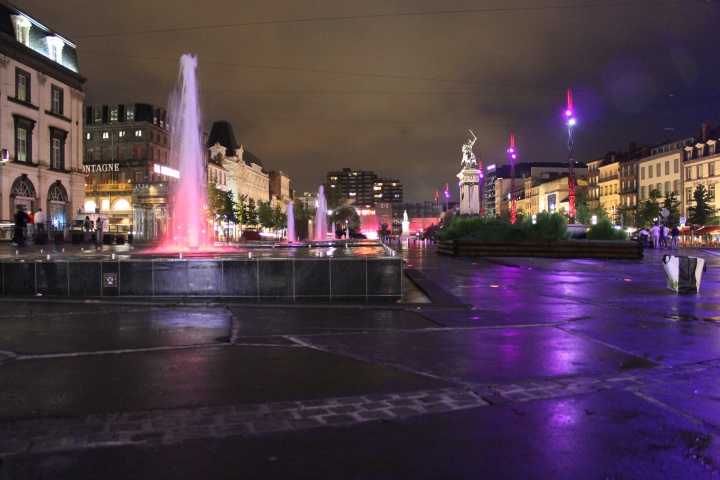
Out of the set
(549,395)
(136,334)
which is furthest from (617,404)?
(136,334)

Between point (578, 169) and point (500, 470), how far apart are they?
149285 mm

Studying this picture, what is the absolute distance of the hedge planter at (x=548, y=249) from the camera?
29078 millimetres

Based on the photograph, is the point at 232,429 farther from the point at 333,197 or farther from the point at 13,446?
the point at 333,197

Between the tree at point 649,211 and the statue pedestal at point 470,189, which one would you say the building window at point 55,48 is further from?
the tree at point 649,211

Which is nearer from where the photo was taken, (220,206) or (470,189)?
(470,189)

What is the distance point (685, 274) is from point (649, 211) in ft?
251

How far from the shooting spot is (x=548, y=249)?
30.9m

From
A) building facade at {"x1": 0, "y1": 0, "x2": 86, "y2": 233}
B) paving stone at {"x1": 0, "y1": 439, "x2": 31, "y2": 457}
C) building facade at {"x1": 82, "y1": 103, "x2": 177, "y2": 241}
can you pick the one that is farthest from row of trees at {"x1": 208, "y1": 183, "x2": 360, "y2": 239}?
paving stone at {"x1": 0, "y1": 439, "x2": 31, "y2": 457}

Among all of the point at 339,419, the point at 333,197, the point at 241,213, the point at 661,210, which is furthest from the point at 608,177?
the point at 339,419

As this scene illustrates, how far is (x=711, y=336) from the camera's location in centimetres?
830

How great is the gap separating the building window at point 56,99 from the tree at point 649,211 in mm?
73777

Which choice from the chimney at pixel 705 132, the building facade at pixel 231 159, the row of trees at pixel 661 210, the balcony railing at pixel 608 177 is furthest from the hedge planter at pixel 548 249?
the balcony railing at pixel 608 177

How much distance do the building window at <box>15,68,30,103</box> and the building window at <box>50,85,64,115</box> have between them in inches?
125

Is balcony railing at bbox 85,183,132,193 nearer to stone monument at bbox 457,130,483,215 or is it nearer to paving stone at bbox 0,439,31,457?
stone monument at bbox 457,130,483,215
